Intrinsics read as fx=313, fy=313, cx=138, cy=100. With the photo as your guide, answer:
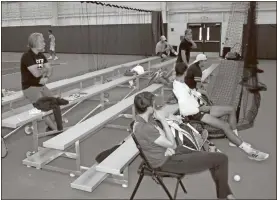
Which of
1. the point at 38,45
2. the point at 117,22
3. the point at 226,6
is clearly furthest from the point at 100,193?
the point at 117,22

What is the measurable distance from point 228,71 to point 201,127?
26.4 ft

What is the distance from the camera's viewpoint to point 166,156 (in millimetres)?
2895

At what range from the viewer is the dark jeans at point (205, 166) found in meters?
2.82

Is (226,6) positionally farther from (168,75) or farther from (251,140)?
(251,140)

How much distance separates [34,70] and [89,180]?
1.96 m

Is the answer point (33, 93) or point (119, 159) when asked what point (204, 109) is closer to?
point (119, 159)

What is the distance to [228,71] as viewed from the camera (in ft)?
39.2

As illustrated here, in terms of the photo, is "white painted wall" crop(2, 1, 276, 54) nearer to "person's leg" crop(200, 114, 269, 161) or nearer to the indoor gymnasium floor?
the indoor gymnasium floor

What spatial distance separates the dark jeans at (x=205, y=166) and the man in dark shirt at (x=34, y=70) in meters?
2.64

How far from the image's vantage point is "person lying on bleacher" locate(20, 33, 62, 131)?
4539 millimetres

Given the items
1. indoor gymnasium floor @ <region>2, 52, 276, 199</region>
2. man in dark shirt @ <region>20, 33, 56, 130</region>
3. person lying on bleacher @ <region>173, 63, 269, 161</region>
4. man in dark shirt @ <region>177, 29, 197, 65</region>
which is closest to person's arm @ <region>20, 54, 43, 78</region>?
man in dark shirt @ <region>20, 33, 56, 130</region>

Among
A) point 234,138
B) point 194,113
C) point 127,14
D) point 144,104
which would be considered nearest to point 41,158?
point 144,104

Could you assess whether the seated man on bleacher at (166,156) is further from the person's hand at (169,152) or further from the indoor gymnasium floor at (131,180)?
the indoor gymnasium floor at (131,180)

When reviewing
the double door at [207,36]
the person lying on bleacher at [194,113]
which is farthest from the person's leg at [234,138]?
the double door at [207,36]
